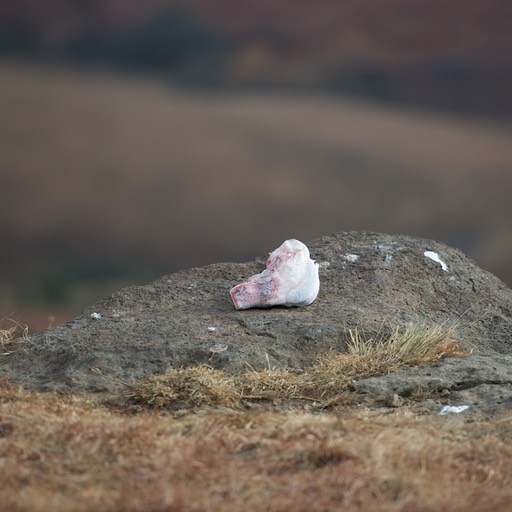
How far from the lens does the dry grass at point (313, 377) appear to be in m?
6.76

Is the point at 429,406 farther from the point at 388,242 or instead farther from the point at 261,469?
the point at 388,242

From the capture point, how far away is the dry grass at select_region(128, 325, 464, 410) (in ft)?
22.2

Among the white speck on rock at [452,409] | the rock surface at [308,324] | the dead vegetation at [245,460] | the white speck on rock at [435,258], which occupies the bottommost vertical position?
the rock surface at [308,324]

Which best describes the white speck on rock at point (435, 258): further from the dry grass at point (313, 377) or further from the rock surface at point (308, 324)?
the dry grass at point (313, 377)

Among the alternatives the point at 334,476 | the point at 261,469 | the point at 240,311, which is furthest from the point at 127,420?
the point at 240,311

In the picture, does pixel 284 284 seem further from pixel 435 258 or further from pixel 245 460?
pixel 245 460

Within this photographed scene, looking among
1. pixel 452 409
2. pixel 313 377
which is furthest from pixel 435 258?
pixel 452 409

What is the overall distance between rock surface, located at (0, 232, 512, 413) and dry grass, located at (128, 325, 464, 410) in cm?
16

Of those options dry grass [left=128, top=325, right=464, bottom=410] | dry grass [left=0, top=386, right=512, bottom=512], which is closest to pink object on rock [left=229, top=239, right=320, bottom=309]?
dry grass [left=128, top=325, right=464, bottom=410]

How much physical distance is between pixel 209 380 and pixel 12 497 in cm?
281

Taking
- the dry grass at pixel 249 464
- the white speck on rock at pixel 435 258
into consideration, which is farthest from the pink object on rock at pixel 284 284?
the dry grass at pixel 249 464

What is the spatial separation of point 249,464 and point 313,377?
277 centimetres

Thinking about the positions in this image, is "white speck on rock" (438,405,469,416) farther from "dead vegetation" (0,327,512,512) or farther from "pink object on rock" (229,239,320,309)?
"pink object on rock" (229,239,320,309)

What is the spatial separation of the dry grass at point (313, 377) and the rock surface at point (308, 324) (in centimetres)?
16
